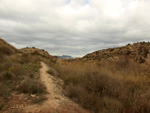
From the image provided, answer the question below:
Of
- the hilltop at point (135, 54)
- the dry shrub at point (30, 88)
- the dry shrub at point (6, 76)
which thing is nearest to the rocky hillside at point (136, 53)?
the hilltop at point (135, 54)

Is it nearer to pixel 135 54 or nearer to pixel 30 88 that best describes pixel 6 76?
pixel 30 88

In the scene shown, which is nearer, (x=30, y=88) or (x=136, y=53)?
(x=30, y=88)

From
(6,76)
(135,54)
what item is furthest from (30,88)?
(135,54)

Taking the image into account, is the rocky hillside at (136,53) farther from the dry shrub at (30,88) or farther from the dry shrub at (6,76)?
the dry shrub at (6,76)

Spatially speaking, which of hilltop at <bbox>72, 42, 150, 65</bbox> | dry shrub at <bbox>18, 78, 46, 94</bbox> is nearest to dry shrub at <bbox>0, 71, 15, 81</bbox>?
dry shrub at <bbox>18, 78, 46, 94</bbox>

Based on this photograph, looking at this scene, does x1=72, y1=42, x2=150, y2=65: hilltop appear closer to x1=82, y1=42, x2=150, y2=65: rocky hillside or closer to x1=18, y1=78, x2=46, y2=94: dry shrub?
x1=82, y1=42, x2=150, y2=65: rocky hillside

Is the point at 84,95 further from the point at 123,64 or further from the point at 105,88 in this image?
the point at 123,64

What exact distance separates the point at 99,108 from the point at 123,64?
8.69 meters

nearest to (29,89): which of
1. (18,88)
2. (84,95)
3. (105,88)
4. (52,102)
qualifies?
(18,88)

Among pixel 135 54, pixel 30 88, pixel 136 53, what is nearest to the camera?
pixel 30 88

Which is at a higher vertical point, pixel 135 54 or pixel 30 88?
pixel 135 54

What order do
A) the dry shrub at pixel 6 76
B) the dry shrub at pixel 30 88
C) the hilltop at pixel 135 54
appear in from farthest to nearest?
the hilltop at pixel 135 54
the dry shrub at pixel 6 76
the dry shrub at pixel 30 88

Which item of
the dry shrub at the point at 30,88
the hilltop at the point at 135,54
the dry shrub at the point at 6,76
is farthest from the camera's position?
the hilltop at the point at 135,54

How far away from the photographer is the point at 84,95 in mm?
4062
